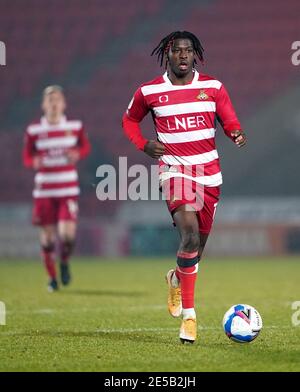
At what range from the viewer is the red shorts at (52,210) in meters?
11.6

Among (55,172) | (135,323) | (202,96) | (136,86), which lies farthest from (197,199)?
(136,86)

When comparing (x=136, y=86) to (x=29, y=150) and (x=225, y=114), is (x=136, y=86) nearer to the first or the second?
(x=29, y=150)

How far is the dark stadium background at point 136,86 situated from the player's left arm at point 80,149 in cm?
575

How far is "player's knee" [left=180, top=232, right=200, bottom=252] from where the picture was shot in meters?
6.63

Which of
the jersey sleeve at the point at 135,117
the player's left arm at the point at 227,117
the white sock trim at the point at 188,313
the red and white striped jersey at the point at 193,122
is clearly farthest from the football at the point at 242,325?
the jersey sleeve at the point at 135,117

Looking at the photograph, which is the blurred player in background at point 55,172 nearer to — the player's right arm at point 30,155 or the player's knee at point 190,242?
the player's right arm at point 30,155

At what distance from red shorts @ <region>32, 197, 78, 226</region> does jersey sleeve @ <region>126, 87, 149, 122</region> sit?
4503 millimetres

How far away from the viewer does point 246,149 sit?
774 inches

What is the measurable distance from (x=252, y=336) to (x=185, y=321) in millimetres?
444

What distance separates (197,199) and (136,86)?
14201mm

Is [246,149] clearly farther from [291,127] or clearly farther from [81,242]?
[81,242]

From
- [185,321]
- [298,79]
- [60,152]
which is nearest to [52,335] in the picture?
[185,321]

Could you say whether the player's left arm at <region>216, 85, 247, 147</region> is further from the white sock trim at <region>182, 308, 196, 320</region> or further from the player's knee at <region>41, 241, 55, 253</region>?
the player's knee at <region>41, 241, 55, 253</region>

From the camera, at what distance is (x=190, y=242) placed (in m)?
6.64
